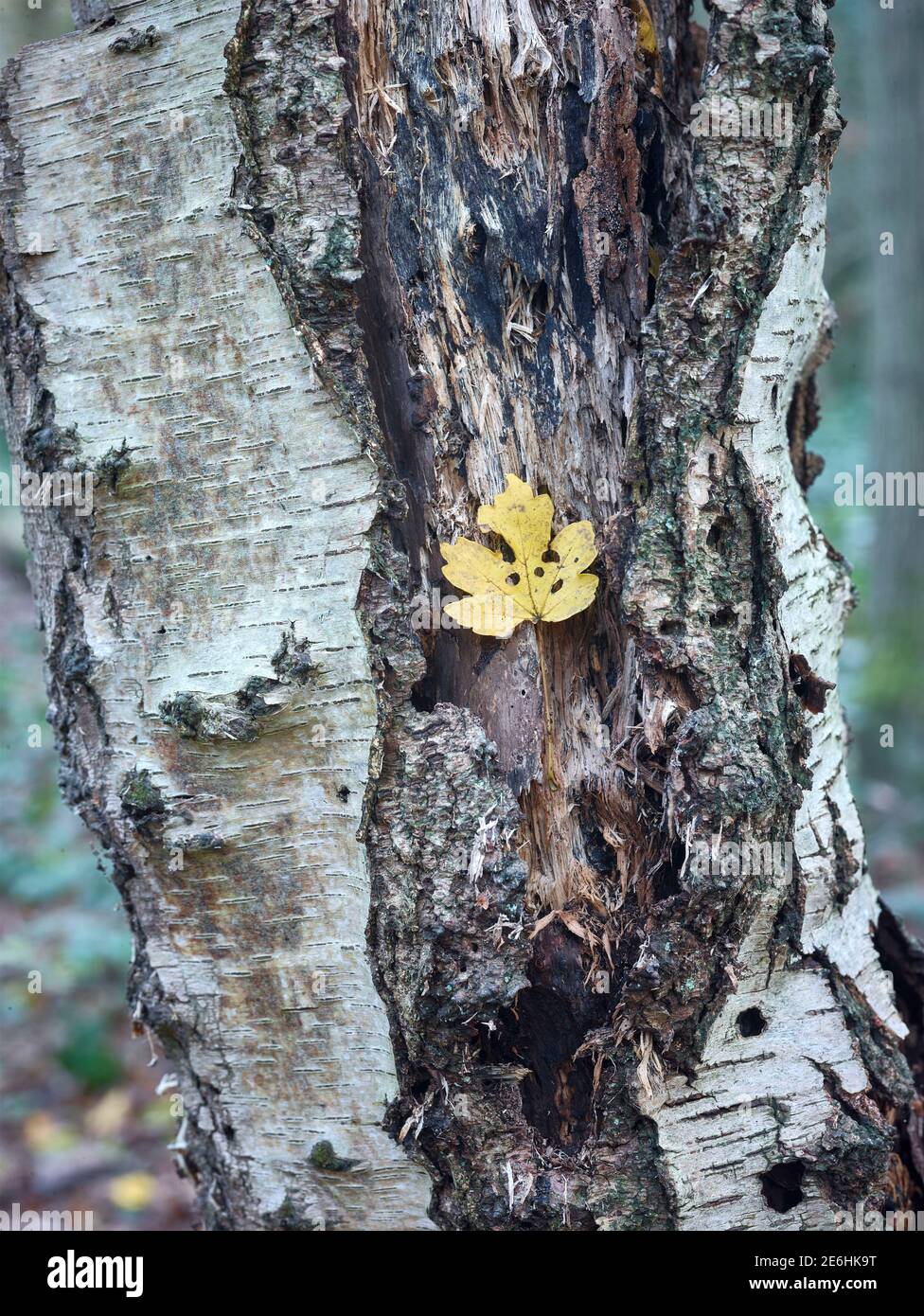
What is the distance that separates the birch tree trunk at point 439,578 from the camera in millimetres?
1296

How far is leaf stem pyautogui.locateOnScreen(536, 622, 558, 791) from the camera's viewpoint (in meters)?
1.40

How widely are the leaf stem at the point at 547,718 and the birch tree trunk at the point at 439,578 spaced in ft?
0.04

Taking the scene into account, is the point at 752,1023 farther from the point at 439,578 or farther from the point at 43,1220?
the point at 43,1220

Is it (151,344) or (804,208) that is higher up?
(804,208)

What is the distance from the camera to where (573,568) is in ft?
4.47

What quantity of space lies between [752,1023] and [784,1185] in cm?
28

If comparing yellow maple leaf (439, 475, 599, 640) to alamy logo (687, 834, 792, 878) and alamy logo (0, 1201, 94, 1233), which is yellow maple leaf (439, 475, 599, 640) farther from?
alamy logo (0, 1201, 94, 1233)

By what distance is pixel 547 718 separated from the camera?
4.60 feet
